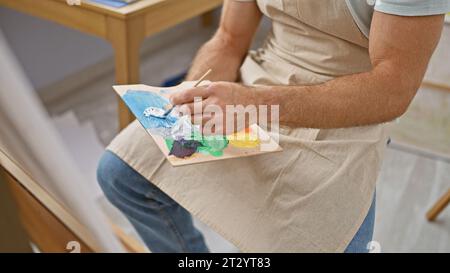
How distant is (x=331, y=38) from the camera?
2.41 feet

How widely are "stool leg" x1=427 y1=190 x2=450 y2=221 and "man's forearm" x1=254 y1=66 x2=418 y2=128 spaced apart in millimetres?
684

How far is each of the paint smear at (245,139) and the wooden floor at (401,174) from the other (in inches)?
27.0

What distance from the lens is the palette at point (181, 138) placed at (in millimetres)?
620

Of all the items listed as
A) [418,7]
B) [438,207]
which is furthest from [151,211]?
[438,207]

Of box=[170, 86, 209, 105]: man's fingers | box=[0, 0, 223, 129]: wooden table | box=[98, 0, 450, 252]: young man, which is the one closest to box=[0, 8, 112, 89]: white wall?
box=[0, 0, 223, 129]: wooden table

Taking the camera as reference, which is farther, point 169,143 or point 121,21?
point 121,21

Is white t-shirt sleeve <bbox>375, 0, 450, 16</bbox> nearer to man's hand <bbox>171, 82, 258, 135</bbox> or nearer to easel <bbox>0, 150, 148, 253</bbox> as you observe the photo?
man's hand <bbox>171, 82, 258, 135</bbox>

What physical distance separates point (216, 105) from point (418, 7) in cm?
29

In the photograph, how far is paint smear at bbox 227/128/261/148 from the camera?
26.4 inches

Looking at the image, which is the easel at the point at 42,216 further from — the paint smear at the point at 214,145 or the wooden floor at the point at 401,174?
the wooden floor at the point at 401,174

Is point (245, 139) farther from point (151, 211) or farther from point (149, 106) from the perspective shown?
point (151, 211)

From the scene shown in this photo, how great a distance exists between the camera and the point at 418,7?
61 centimetres

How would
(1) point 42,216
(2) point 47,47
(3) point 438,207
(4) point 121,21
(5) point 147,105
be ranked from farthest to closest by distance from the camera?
(2) point 47,47 < (3) point 438,207 < (4) point 121,21 < (5) point 147,105 < (1) point 42,216
